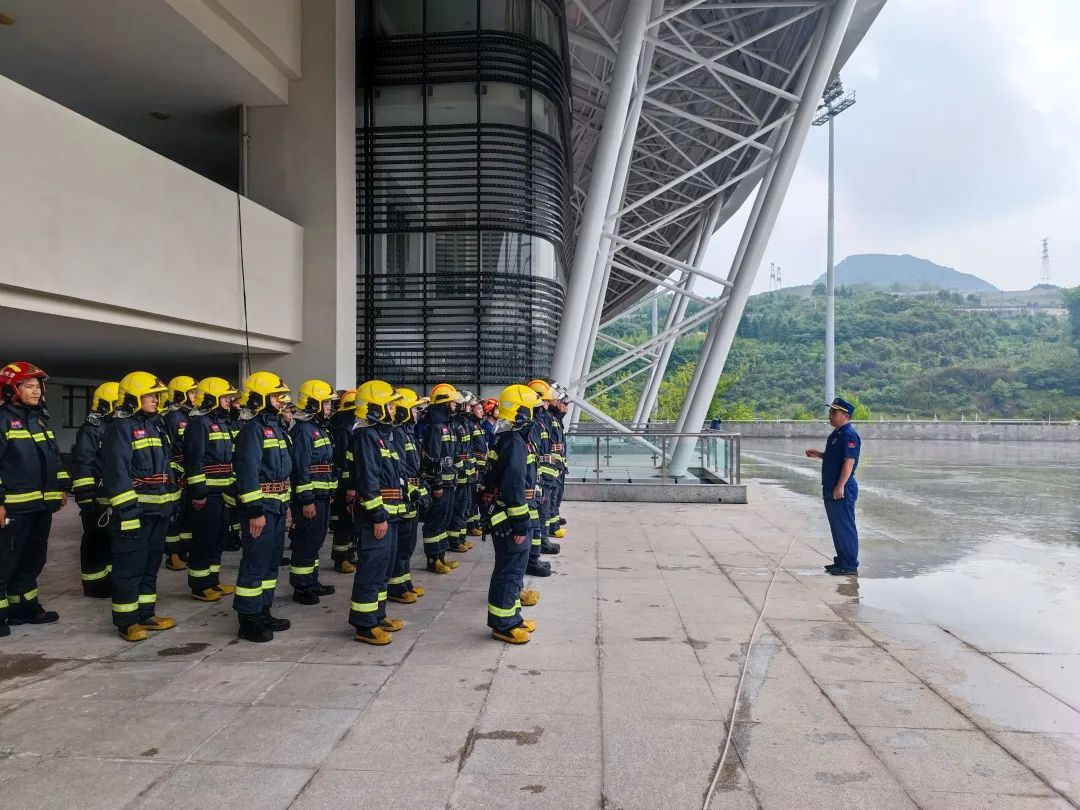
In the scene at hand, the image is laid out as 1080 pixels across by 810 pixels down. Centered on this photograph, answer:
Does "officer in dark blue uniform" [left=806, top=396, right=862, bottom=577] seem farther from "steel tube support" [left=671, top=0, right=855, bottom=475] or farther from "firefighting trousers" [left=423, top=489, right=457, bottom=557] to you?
"steel tube support" [left=671, top=0, right=855, bottom=475]

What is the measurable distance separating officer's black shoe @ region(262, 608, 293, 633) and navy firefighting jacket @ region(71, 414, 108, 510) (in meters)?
2.16

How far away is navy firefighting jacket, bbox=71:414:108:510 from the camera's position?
627cm

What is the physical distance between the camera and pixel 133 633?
17.7 ft

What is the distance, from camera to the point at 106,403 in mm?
6773

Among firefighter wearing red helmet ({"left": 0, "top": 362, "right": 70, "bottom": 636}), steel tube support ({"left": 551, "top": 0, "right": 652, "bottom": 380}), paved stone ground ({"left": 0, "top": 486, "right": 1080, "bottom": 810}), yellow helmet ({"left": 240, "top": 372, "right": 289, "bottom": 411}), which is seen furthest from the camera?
steel tube support ({"left": 551, "top": 0, "right": 652, "bottom": 380})

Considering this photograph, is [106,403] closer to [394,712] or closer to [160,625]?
[160,625]

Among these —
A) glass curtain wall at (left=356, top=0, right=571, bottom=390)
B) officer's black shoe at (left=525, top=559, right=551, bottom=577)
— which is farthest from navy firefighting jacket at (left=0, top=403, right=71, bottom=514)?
glass curtain wall at (left=356, top=0, right=571, bottom=390)

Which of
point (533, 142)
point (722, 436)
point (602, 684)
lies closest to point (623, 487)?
point (722, 436)

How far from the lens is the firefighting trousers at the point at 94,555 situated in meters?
6.77

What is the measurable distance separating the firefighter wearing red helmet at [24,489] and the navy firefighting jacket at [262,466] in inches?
64.3

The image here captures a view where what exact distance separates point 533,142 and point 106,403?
27.5ft

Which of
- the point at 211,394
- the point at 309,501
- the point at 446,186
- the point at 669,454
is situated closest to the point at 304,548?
the point at 309,501

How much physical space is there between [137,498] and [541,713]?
3.74m

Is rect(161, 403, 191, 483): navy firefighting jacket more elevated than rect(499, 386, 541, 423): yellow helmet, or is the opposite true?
rect(499, 386, 541, 423): yellow helmet
